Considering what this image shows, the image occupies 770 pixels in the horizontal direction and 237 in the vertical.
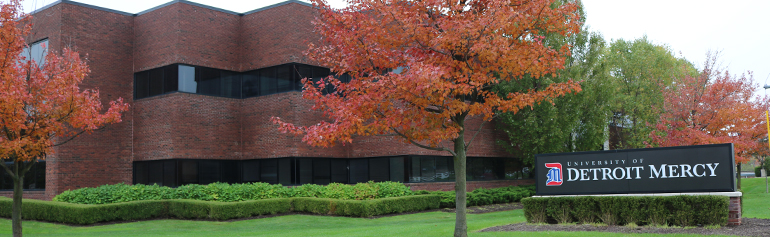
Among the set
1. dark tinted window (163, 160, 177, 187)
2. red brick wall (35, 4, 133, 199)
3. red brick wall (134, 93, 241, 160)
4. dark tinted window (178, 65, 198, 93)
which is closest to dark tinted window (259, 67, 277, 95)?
red brick wall (134, 93, 241, 160)

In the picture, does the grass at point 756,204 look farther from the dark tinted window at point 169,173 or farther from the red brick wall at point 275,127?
the dark tinted window at point 169,173

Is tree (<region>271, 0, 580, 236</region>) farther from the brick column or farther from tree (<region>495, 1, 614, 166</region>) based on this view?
tree (<region>495, 1, 614, 166</region>)

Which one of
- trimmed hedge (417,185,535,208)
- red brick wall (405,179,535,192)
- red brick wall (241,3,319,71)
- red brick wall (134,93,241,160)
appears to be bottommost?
trimmed hedge (417,185,535,208)

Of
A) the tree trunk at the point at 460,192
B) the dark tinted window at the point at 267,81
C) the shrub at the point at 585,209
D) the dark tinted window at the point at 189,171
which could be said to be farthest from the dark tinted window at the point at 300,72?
the tree trunk at the point at 460,192

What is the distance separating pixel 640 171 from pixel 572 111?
14108 mm

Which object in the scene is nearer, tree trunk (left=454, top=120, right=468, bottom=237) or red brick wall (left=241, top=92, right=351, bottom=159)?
tree trunk (left=454, top=120, right=468, bottom=237)

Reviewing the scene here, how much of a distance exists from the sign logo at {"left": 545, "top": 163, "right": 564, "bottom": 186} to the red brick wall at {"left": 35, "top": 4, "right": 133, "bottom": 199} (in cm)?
1936

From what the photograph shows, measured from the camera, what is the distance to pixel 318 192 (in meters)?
23.2

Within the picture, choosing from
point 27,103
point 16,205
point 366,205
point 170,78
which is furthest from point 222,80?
point 16,205

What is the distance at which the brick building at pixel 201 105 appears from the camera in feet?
83.1

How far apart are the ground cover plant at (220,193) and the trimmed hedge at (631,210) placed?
28.9 ft

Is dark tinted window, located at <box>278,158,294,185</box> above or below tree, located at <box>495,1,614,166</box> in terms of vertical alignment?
below

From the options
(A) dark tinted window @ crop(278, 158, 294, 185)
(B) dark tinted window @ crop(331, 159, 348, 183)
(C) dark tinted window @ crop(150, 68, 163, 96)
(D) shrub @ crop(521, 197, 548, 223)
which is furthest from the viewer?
(B) dark tinted window @ crop(331, 159, 348, 183)

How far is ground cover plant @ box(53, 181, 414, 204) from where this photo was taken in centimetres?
2131
